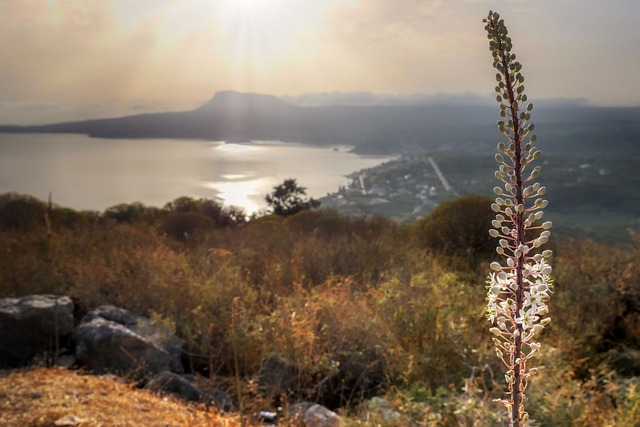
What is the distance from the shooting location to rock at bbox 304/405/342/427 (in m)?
3.89

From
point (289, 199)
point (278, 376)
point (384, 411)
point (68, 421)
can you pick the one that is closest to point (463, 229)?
point (278, 376)

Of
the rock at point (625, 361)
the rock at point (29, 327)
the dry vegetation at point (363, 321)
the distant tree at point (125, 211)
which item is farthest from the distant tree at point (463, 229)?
the distant tree at point (125, 211)

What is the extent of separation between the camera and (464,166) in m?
25.8

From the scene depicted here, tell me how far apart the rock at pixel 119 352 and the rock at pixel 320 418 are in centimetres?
172

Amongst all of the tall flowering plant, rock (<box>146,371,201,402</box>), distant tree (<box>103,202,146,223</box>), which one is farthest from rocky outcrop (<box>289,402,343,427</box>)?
distant tree (<box>103,202,146,223</box>)

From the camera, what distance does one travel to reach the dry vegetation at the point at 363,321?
13.0 feet

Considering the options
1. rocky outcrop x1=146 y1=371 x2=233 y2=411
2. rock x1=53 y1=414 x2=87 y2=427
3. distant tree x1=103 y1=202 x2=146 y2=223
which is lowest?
distant tree x1=103 y1=202 x2=146 y2=223

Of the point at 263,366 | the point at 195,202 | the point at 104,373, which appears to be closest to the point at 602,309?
the point at 263,366

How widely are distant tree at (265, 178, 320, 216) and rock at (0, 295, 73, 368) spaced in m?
15.3

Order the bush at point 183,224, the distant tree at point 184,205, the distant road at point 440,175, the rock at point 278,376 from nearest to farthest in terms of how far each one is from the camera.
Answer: the rock at point 278,376 → the bush at point 183,224 → the distant tree at point 184,205 → the distant road at point 440,175

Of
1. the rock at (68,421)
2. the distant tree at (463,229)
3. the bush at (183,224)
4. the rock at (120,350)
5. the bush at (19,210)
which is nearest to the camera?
the rock at (68,421)

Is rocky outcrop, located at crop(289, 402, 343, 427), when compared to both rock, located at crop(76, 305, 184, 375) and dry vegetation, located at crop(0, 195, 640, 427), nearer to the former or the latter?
dry vegetation, located at crop(0, 195, 640, 427)

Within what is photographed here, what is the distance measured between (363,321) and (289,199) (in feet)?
53.1

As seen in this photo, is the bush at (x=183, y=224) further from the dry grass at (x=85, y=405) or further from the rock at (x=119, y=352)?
the dry grass at (x=85, y=405)
